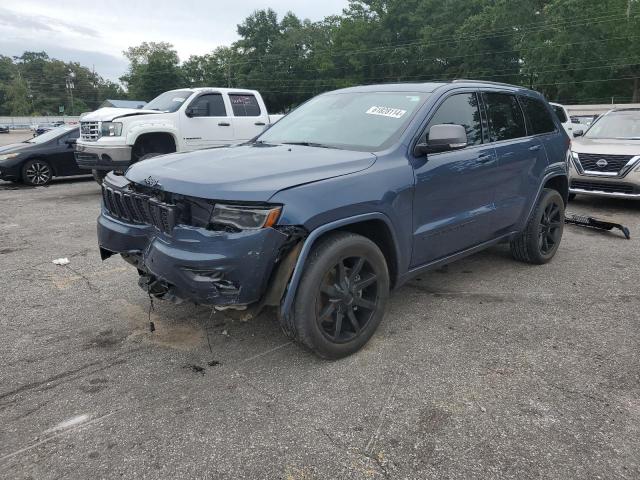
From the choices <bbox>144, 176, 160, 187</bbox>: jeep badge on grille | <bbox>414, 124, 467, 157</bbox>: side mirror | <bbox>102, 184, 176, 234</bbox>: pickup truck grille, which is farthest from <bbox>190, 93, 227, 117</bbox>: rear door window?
<bbox>414, 124, 467, 157</bbox>: side mirror

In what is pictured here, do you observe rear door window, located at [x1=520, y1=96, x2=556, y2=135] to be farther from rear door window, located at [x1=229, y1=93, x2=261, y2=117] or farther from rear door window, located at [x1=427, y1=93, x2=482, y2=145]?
rear door window, located at [x1=229, y1=93, x2=261, y2=117]

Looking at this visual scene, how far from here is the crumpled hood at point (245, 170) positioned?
9.07 feet

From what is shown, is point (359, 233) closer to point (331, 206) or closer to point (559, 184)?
point (331, 206)

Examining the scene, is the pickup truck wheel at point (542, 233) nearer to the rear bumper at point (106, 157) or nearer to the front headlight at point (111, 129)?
the rear bumper at point (106, 157)

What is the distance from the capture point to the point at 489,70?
2224 inches

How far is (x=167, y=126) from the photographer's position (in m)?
9.33

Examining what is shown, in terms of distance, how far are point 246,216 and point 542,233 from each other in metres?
3.69

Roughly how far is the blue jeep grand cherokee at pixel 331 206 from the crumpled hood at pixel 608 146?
464 cm

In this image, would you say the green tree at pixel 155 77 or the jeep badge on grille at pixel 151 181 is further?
the green tree at pixel 155 77

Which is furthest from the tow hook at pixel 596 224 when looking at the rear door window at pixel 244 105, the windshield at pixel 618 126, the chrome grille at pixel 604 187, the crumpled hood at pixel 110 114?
the crumpled hood at pixel 110 114

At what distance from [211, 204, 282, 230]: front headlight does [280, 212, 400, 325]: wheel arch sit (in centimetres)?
26

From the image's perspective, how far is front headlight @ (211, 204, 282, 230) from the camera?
2715mm

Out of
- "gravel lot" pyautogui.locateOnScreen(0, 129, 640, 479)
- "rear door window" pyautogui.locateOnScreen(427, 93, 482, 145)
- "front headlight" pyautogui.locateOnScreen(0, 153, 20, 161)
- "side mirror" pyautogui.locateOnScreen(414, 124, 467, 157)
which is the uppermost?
"rear door window" pyautogui.locateOnScreen(427, 93, 482, 145)

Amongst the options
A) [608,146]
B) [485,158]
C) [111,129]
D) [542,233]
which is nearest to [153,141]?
[111,129]
